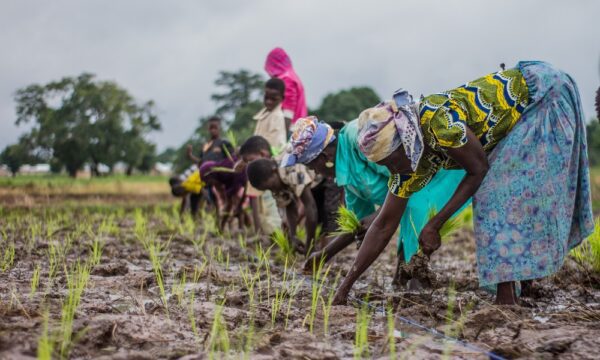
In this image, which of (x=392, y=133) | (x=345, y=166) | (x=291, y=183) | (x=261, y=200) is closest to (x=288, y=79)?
(x=261, y=200)

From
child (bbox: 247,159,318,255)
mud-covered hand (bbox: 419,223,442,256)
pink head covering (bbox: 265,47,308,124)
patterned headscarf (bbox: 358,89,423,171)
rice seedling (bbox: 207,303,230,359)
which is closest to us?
rice seedling (bbox: 207,303,230,359)

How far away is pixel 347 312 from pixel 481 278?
2.14 ft

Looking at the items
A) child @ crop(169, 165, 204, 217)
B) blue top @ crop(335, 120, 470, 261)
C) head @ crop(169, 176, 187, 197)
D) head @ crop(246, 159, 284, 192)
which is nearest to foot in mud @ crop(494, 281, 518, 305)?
blue top @ crop(335, 120, 470, 261)

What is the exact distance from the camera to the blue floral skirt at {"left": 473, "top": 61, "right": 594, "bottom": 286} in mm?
2686

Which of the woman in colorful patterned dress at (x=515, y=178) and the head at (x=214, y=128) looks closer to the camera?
the woman in colorful patterned dress at (x=515, y=178)

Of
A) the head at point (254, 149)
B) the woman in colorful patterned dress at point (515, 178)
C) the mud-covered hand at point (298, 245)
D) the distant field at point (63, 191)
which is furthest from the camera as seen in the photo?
the distant field at point (63, 191)

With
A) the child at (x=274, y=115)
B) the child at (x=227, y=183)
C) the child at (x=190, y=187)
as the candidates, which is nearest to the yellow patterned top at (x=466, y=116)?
the child at (x=274, y=115)

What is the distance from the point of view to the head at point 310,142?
3.62m

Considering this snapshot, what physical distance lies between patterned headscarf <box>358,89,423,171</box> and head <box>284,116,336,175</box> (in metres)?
1.14

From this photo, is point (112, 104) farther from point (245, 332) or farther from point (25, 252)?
point (245, 332)

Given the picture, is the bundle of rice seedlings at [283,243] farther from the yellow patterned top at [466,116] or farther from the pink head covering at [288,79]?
the pink head covering at [288,79]

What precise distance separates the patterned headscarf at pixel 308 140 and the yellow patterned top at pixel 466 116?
959 mm

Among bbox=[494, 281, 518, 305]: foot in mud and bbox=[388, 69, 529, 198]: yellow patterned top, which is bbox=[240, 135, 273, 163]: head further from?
bbox=[494, 281, 518, 305]: foot in mud

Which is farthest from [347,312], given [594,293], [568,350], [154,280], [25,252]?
[25,252]
